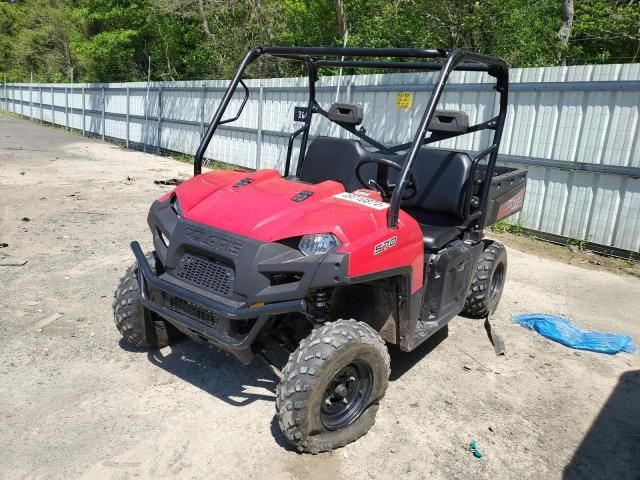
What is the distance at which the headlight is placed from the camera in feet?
8.82

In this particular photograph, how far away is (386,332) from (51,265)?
3.75 meters

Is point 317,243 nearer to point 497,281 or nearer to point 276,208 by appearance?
point 276,208

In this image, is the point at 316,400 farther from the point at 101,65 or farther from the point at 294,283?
the point at 101,65

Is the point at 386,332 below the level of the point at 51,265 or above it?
above

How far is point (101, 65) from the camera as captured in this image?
30.6 meters

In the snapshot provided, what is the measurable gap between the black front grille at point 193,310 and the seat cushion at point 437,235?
138cm

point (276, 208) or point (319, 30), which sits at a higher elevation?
point (319, 30)

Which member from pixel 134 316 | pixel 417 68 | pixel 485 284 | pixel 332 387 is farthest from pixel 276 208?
pixel 485 284

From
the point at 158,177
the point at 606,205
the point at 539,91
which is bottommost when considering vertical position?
the point at 158,177

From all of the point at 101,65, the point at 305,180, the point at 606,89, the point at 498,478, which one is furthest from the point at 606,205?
the point at 101,65

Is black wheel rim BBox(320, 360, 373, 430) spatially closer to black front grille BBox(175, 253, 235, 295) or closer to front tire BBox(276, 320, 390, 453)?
front tire BBox(276, 320, 390, 453)

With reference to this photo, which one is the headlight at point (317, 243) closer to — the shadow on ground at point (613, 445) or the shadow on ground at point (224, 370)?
the shadow on ground at point (224, 370)

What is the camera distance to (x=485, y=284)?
4.42 m

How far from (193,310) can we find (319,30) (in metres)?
18.1
